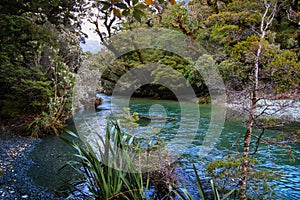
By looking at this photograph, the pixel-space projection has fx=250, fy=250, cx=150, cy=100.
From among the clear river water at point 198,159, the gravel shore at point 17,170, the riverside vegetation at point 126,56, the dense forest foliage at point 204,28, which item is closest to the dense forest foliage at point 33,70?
the riverside vegetation at point 126,56

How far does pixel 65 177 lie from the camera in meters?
3.65

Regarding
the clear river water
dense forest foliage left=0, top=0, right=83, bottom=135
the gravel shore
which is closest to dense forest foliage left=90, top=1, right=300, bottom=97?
the clear river water

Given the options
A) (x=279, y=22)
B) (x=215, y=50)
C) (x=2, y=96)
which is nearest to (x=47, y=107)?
(x=2, y=96)

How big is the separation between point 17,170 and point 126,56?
16.7 metres

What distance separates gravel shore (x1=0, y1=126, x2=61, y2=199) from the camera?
9.68ft

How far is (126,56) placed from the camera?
19.8m

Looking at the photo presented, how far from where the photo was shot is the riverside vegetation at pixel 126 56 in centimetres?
251

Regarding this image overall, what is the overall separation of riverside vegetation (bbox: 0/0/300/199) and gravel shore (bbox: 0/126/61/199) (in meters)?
0.70

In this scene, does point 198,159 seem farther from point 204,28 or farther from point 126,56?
point 126,56

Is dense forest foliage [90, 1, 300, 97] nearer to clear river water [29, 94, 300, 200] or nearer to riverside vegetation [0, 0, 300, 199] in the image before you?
riverside vegetation [0, 0, 300, 199]

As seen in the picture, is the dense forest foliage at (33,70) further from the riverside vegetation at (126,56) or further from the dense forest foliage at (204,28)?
the dense forest foliage at (204,28)

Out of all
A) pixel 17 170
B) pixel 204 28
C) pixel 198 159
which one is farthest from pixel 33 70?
pixel 204 28

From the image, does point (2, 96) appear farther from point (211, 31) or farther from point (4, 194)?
point (211, 31)

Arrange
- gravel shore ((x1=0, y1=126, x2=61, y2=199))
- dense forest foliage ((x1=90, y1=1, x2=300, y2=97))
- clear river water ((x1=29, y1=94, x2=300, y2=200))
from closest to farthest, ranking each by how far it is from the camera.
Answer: gravel shore ((x1=0, y1=126, x2=61, y2=199)) < clear river water ((x1=29, y1=94, x2=300, y2=200)) < dense forest foliage ((x1=90, y1=1, x2=300, y2=97))
